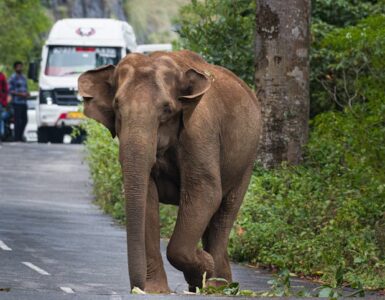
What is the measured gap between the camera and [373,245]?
57.6 ft

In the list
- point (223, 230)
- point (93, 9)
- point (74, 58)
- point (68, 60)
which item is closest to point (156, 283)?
point (223, 230)

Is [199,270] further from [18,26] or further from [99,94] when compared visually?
[18,26]

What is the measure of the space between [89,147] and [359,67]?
718cm

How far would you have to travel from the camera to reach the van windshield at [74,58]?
4628 cm

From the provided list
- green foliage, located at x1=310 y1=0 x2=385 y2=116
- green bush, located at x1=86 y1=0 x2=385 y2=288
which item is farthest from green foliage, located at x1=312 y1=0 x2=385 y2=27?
green bush, located at x1=86 y1=0 x2=385 y2=288

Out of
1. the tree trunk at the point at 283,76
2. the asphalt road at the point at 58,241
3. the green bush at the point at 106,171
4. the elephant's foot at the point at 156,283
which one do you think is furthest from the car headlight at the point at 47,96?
the elephant's foot at the point at 156,283

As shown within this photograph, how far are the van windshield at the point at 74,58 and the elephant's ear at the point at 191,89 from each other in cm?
3284

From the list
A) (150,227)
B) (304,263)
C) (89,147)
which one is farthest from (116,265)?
(89,147)

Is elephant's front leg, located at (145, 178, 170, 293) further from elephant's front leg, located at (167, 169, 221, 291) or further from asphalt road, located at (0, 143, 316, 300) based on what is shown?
asphalt road, located at (0, 143, 316, 300)

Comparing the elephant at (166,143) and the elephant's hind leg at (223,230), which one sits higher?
the elephant at (166,143)

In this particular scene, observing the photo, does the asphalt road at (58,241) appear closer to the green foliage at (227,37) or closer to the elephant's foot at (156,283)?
the elephant's foot at (156,283)

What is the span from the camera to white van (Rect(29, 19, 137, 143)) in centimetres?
4662

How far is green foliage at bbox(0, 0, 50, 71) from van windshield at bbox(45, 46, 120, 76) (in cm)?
835

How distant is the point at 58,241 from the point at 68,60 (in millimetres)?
26655
